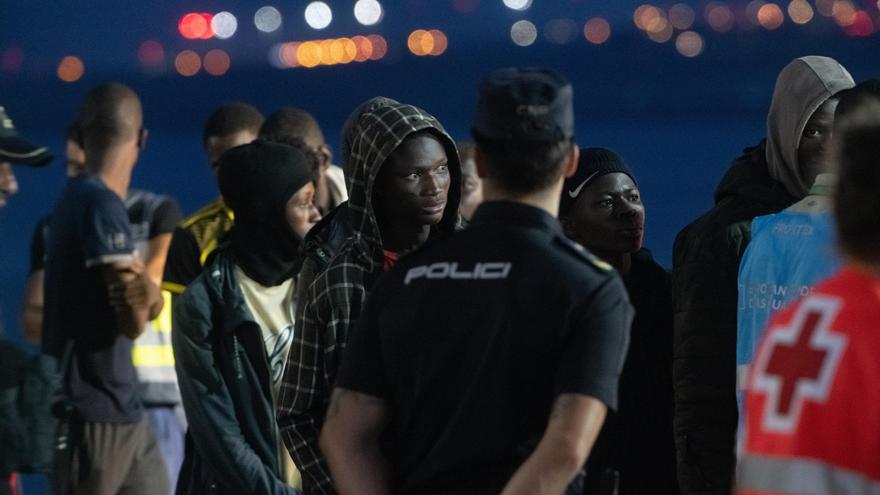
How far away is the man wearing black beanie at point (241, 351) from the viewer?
4.04 m

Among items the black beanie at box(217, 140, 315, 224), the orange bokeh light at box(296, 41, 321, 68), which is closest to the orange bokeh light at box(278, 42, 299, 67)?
the orange bokeh light at box(296, 41, 321, 68)

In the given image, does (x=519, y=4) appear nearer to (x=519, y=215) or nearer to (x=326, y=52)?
(x=326, y=52)

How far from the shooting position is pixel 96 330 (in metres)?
5.04

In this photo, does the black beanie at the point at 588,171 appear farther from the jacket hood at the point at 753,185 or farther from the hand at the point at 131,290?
the hand at the point at 131,290

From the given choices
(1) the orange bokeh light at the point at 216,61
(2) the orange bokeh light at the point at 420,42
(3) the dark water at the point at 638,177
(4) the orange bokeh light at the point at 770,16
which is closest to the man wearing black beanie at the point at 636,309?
(3) the dark water at the point at 638,177

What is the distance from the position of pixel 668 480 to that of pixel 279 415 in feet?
3.76

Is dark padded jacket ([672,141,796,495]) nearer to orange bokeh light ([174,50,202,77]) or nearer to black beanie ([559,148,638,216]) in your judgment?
black beanie ([559,148,638,216])

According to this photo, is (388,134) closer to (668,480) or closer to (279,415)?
(279,415)

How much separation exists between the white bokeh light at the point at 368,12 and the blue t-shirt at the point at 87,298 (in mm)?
44330

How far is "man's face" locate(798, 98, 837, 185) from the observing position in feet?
12.5

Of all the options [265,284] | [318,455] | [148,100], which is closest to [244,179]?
[265,284]

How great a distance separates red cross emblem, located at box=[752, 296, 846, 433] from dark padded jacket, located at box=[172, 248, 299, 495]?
2049 millimetres

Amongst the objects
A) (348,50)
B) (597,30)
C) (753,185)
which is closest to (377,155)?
(753,185)

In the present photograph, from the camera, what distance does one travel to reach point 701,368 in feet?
12.4
